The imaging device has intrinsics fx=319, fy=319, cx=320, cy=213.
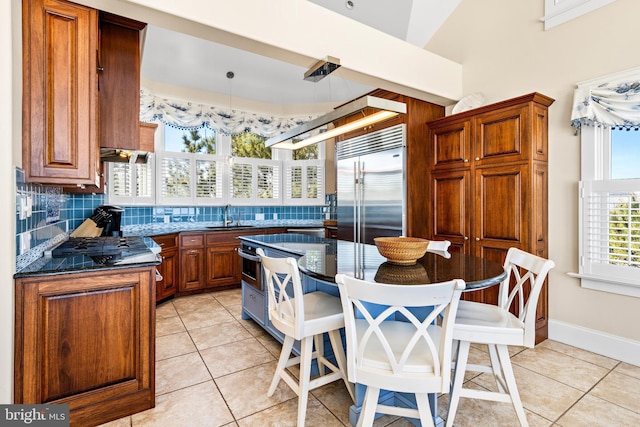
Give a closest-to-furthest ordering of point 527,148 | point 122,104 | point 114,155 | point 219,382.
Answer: point 219,382 < point 122,104 < point 527,148 < point 114,155

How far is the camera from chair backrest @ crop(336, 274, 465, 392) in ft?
→ 4.01

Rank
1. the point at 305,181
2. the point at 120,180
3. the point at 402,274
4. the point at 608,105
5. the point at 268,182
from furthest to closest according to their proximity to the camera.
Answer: the point at 305,181, the point at 268,182, the point at 120,180, the point at 608,105, the point at 402,274

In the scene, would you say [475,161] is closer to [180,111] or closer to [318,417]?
[318,417]

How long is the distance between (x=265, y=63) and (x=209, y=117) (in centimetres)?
125

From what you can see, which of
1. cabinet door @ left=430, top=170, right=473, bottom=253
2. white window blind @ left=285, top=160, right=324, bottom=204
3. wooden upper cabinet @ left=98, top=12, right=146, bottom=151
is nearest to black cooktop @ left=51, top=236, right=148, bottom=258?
wooden upper cabinet @ left=98, top=12, right=146, bottom=151

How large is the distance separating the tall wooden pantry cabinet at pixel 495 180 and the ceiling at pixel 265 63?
1412mm

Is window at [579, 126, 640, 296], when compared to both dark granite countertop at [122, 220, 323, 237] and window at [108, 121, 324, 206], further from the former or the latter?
window at [108, 121, 324, 206]

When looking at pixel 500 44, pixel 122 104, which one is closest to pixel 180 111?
pixel 122 104

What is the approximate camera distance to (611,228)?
8.50ft

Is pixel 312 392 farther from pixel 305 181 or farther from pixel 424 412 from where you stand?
pixel 305 181

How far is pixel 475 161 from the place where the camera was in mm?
3191

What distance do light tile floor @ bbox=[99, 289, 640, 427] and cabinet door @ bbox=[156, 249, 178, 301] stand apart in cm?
96

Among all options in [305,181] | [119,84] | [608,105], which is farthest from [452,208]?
[119,84]

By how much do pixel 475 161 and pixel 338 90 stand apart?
109 inches
